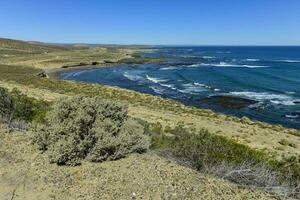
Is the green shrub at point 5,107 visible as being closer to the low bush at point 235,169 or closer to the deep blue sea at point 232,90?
the low bush at point 235,169

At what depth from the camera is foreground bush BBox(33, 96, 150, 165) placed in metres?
10.5

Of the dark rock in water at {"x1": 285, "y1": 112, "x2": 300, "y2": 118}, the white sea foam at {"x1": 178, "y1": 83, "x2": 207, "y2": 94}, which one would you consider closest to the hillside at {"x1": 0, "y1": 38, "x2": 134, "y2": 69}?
the white sea foam at {"x1": 178, "y1": 83, "x2": 207, "y2": 94}

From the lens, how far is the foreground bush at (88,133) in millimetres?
10500

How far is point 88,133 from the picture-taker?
11.0 m

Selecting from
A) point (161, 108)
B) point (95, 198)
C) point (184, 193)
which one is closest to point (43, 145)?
point (95, 198)

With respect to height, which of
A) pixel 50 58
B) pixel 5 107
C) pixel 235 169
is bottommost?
pixel 50 58

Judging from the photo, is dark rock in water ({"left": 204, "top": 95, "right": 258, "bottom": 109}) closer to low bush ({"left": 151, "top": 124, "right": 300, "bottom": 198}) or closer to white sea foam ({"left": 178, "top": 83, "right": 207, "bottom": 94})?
white sea foam ({"left": 178, "top": 83, "right": 207, "bottom": 94})

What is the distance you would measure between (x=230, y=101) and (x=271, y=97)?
20.3ft

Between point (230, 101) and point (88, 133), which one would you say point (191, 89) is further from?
point (88, 133)

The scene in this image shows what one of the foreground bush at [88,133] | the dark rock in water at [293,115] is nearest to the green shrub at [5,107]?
the foreground bush at [88,133]

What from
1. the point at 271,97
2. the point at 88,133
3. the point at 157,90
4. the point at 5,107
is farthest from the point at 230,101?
the point at 88,133

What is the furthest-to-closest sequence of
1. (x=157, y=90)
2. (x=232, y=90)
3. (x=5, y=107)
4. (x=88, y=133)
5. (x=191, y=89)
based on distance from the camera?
(x=191, y=89) → (x=157, y=90) → (x=232, y=90) → (x=5, y=107) → (x=88, y=133)

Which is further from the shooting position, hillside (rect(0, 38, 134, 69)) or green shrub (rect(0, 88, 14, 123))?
hillside (rect(0, 38, 134, 69))

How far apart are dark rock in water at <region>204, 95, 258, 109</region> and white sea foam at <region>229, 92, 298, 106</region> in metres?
2.28
